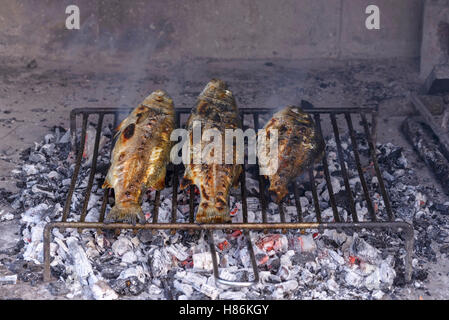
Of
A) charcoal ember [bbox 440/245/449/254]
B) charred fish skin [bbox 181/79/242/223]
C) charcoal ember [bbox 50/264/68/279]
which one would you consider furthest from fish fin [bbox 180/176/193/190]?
charcoal ember [bbox 440/245/449/254]

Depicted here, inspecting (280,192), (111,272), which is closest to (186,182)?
(280,192)

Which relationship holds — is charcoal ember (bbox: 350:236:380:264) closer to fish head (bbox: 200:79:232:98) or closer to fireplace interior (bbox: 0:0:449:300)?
fireplace interior (bbox: 0:0:449:300)

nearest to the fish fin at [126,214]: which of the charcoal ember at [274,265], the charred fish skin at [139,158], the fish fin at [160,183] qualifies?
the charred fish skin at [139,158]

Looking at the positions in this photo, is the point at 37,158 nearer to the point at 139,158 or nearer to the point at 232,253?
the point at 139,158
